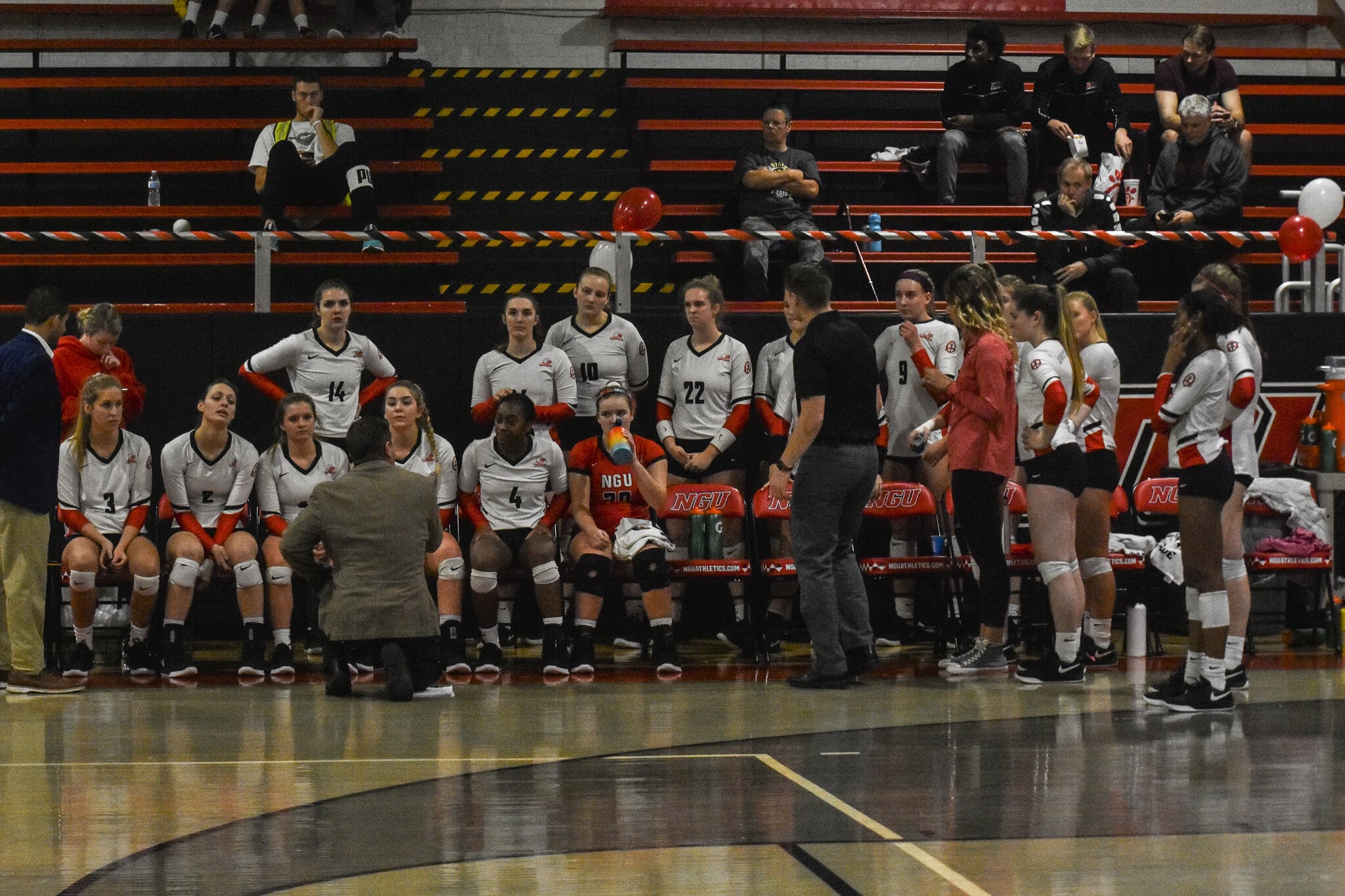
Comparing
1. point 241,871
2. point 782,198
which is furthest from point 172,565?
point 782,198

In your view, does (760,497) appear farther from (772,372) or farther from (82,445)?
(82,445)

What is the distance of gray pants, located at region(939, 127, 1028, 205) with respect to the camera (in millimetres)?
13203

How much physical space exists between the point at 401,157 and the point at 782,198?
3.70 meters

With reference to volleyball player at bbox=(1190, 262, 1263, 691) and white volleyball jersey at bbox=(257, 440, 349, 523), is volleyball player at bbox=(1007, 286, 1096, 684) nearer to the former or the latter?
volleyball player at bbox=(1190, 262, 1263, 691)

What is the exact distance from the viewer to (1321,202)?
10.8 metres

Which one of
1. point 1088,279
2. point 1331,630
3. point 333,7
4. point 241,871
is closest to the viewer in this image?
point 241,871

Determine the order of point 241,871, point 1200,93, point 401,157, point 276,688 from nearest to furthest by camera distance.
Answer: point 241,871 → point 276,688 → point 1200,93 → point 401,157

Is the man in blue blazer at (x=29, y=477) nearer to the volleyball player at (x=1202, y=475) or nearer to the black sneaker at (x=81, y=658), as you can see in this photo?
the black sneaker at (x=81, y=658)

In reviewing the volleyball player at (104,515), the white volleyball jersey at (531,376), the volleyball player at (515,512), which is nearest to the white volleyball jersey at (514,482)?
the volleyball player at (515,512)

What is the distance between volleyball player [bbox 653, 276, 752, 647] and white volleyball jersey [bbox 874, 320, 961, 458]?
2.62ft

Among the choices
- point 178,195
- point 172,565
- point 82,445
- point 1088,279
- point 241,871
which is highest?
point 178,195

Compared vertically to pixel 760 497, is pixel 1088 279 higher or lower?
higher

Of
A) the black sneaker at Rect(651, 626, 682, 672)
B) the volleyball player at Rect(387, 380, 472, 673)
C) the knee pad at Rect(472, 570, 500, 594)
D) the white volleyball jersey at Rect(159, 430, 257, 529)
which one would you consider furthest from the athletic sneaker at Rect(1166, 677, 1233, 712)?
the white volleyball jersey at Rect(159, 430, 257, 529)

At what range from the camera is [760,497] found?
29.4 feet
